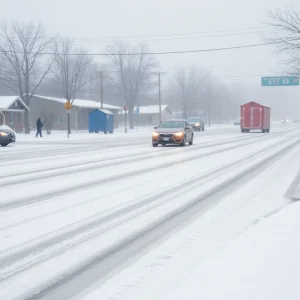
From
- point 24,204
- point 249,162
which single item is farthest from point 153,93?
point 24,204

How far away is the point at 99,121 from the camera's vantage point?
6016 centimetres

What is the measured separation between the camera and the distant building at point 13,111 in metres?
57.5

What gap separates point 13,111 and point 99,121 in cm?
916

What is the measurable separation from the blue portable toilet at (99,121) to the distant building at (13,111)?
698 centimetres

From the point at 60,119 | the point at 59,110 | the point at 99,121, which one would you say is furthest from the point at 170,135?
the point at 60,119

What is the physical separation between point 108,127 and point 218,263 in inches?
2131

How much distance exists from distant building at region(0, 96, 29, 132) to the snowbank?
51402mm

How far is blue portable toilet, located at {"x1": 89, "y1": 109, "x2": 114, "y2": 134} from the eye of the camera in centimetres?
5981

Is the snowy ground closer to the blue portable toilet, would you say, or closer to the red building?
the blue portable toilet

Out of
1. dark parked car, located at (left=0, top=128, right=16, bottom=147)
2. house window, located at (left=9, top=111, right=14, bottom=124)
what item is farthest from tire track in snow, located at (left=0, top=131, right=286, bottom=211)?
house window, located at (left=9, top=111, right=14, bottom=124)

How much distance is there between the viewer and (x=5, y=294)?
5738 millimetres

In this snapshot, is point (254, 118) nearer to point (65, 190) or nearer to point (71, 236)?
point (65, 190)

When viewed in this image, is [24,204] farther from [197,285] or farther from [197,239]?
[197,285]

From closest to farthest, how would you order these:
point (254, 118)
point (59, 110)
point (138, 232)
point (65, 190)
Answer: point (138, 232), point (65, 190), point (254, 118), point (59, 110)
